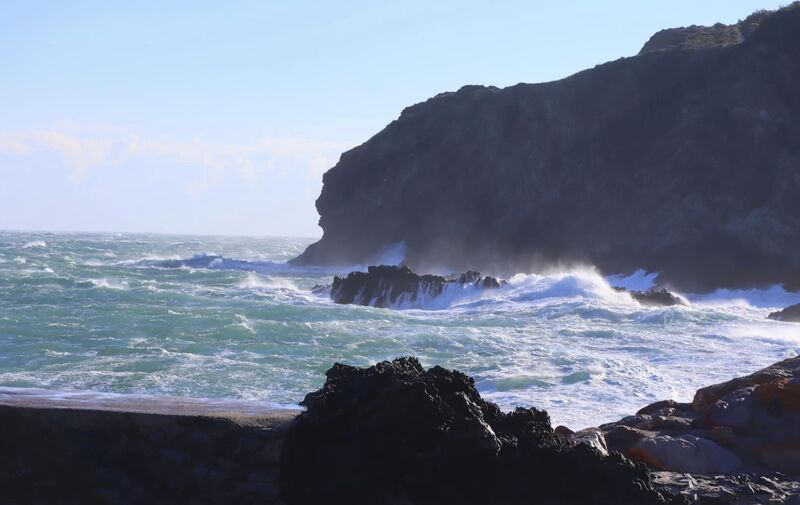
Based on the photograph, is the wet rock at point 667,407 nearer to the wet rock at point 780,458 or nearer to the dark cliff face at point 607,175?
the wet rock at point 780,458

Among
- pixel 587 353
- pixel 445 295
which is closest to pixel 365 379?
pixel 587 353

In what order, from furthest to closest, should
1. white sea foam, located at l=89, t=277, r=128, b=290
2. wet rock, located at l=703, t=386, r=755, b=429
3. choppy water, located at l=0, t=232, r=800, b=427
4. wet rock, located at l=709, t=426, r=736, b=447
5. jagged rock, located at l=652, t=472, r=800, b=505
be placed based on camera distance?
white sea foam, located at l=89, t=277, r=128, b=290, choppy water, located at l=0, t=232, r=800, b=427, wet rock, located at l=703, t=386, r=755, b=429, wet rock, located at l=709, t=426, r=736, b=447, jagged rock, located at l=652, t=472, r=800, b=505

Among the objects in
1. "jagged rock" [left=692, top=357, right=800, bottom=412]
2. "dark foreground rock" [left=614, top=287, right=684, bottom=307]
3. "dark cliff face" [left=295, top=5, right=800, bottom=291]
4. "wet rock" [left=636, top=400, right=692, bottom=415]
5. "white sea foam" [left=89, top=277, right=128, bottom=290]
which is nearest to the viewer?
"jagged rock" [left=692, top=357, right=800, bottom=412]

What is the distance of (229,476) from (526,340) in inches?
629

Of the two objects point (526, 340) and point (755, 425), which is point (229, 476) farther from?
point (526, 340)

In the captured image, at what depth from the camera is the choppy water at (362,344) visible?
13430 millimetres

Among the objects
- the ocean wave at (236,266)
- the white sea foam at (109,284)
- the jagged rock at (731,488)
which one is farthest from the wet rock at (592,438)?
the ocean wave at (236,266)

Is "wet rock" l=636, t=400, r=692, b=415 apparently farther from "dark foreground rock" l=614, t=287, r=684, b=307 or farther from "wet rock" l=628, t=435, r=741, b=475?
"dark foreground rock" l=614, t=287, r=684, b=307

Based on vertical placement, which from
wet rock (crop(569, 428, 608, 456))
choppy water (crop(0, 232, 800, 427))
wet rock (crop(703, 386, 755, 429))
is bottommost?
choppy water (crop(0, 232, 800, 427))

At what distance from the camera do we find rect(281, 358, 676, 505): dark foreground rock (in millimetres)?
4430

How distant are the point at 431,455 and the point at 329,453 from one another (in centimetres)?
44

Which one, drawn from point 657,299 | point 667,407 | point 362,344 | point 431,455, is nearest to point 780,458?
point 667,407

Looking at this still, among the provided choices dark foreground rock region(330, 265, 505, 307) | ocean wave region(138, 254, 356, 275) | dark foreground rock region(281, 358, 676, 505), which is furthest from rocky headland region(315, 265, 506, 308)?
dark foreground rock region(281, 358, 676, 505)

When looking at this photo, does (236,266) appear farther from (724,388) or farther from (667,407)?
(724,388)
